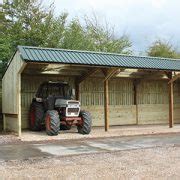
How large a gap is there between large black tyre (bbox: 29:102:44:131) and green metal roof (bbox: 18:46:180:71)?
2.43 meters

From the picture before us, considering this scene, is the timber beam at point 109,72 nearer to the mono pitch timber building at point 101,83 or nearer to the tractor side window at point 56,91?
the mono pitch timber building at point 101,83

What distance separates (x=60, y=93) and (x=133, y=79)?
19.6ft

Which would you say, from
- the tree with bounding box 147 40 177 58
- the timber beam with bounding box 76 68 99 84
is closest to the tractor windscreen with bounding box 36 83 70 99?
the timber beam with bounding box 76 68 99 84

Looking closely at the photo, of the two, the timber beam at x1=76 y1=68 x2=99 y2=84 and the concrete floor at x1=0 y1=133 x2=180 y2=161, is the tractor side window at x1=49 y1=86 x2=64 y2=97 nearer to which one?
the timber beam at x1=76 y1=68 x2=99 y2=84

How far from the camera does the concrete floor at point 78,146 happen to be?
35.3ft

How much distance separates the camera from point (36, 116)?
1664 cm

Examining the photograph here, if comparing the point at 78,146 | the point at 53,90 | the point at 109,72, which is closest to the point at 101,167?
the point at 78,146

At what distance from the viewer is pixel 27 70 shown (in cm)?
1783

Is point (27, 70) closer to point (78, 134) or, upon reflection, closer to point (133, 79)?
point (78, 134)

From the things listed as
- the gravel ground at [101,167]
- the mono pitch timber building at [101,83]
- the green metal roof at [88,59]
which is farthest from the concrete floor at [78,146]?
the green metal roof at [88,59]

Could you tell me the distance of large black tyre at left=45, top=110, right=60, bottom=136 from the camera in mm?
15062

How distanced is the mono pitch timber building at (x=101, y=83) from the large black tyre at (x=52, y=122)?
1128 mm

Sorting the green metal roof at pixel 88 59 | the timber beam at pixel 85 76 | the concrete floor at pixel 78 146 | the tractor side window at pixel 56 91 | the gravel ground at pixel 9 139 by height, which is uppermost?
the green metal roof at pixel 88 59

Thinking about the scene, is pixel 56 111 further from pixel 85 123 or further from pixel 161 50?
pixel 161 50
